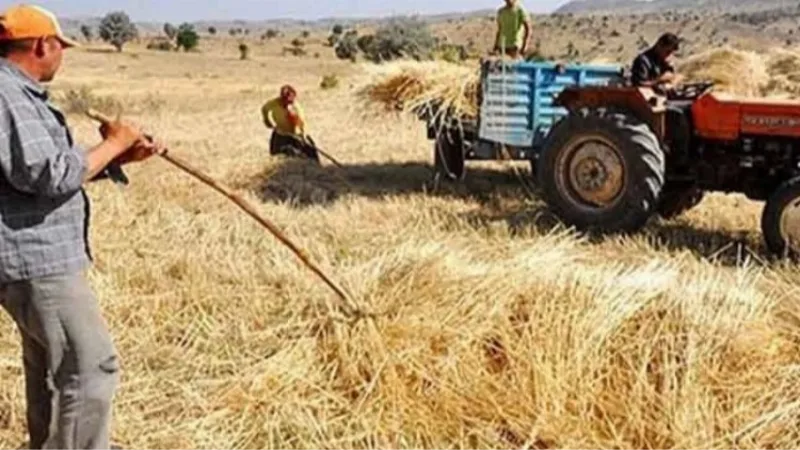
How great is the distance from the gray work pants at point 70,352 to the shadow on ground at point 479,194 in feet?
15.2

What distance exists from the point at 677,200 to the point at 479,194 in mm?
2195

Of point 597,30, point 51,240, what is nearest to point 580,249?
point 51,240

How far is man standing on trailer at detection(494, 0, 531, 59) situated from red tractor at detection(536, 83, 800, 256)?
8.17 ft

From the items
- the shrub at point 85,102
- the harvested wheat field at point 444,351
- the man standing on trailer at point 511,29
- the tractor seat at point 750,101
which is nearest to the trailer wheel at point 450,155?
the man standing on trailer at point 511,29

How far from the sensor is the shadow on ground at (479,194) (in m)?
8.59

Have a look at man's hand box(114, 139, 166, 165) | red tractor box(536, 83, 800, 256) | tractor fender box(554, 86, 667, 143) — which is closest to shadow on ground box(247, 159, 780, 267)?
red tractor box(536, 83, 800, 256)

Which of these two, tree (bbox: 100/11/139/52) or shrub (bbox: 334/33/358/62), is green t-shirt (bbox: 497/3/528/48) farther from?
tree (bbox: 100/11/139/52)

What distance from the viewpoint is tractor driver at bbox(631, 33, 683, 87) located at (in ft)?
30.5

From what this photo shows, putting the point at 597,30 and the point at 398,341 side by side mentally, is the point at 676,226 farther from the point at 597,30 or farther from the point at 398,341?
the point at 597,30

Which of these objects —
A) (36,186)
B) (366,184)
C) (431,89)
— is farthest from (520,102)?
(36,186)

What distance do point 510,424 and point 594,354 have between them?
505 mm

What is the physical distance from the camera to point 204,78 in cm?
4353

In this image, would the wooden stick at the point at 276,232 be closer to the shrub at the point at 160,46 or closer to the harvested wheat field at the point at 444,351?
the harvested wheat field at the point at 444,351

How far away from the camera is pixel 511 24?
11703mm
